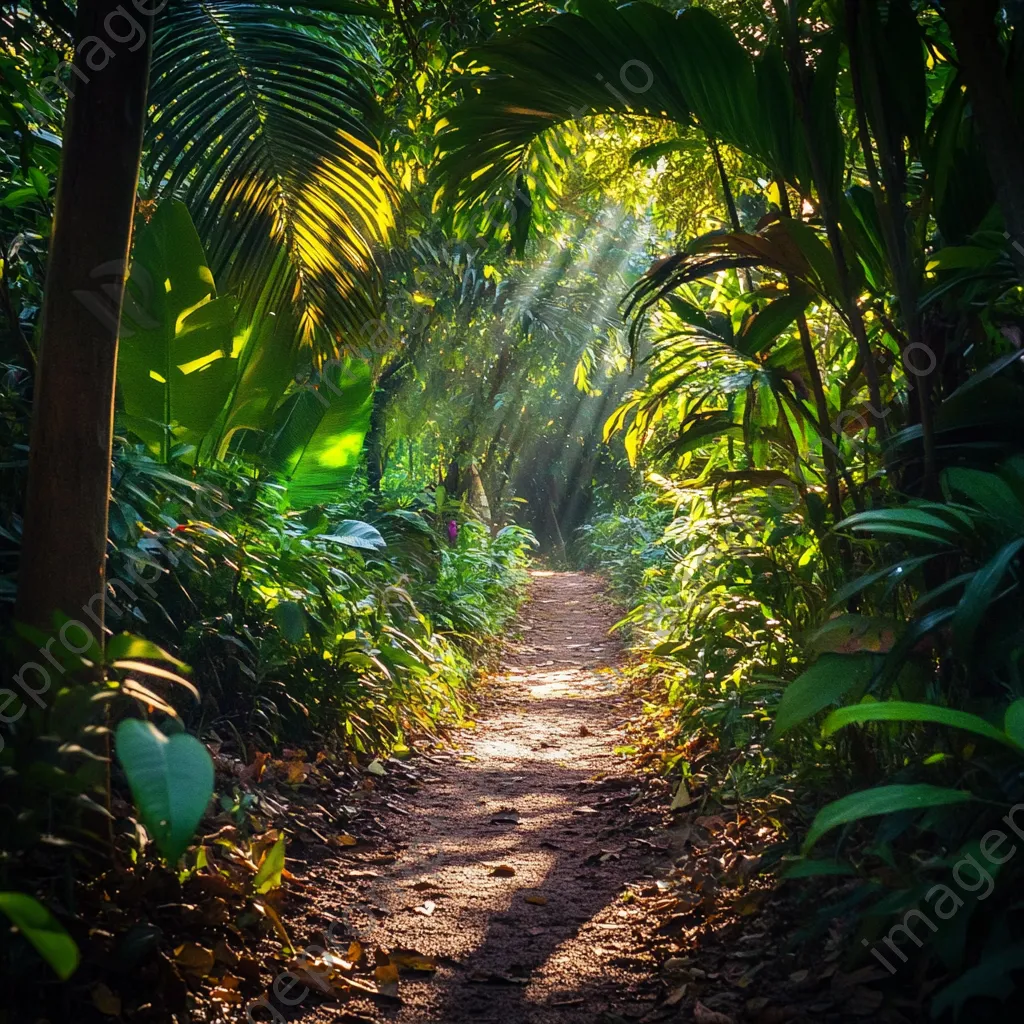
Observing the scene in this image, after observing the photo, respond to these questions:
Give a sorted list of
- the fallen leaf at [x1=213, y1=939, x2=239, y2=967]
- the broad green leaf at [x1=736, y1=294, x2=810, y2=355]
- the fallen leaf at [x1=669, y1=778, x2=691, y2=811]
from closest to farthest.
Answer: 1. the fallen leaf at [x1=213, y1=939, x2=239, y2=967]
2. the broad green leaf at [x1=736, y1=294, x2=810, y2=355]
3. the fallen leaf at [x1=669, y1=778, x2=691, y2=811]

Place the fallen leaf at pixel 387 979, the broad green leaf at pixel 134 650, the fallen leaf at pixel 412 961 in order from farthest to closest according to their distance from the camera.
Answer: the fallen leaf at pixel 412 961 → the fallen leaf at pixel 387 979 → the broad green leaf at pixel 134 650

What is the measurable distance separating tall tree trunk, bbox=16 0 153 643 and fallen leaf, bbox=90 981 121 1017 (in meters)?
0.72

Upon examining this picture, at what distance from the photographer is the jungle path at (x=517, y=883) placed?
226cm

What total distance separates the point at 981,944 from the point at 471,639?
568 cm

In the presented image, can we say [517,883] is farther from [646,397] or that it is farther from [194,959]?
[646,397]

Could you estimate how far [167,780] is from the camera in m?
1.55

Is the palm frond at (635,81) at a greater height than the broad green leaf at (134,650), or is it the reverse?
the palm frond at (635,81)

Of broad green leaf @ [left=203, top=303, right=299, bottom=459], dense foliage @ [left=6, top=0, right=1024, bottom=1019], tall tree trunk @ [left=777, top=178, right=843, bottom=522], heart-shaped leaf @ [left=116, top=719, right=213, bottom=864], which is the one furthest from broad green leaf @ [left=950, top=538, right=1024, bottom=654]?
broad green leaf @ [left=203, top=303, right=299, bottom=459]

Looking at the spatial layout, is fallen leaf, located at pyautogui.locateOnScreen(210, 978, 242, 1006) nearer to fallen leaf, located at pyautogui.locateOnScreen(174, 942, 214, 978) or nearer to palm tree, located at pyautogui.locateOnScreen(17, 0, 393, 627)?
fallen leaf, located at pyautogui.locateOnScreen(174, 942, 214, 978)

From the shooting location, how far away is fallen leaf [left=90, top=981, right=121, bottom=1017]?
1757mm

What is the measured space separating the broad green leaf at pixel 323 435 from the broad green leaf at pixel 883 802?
3791mm

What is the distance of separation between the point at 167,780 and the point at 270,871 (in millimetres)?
1061

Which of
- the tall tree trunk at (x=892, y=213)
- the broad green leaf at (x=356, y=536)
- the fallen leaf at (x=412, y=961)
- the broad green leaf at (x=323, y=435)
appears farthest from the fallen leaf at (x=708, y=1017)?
the broad green leaf at (x=323, y=435)

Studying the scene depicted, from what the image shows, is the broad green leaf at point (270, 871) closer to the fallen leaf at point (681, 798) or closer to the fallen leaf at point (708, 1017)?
the fallen leaf at point (708, 1017)
